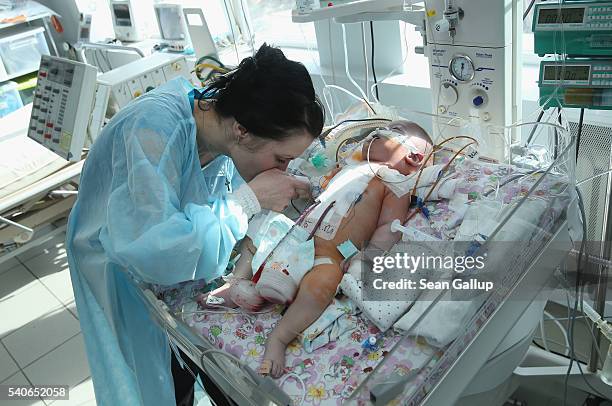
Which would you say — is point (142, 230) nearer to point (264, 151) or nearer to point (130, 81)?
point (264, 151)

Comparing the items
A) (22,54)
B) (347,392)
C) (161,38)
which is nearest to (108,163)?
(347,392)

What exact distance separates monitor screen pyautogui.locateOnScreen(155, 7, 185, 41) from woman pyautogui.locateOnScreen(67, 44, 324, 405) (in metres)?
2.59

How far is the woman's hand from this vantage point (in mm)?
1369

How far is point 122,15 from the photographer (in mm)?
4215

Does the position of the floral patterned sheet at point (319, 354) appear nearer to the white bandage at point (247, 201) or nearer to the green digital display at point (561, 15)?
the white bandage at point (247, 201)

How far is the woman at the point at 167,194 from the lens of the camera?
45.3 inches

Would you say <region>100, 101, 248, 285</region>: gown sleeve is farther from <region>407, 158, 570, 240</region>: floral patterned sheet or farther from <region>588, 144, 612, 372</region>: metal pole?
<region>588, 144, 612, 372</region>: metal pole

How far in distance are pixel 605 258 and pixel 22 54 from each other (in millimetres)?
4626

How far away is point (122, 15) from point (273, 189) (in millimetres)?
3443

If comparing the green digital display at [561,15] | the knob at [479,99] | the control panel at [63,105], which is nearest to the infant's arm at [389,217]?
the knob at [479,99]

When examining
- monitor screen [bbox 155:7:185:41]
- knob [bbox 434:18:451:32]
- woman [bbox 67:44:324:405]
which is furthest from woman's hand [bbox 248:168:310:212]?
monitor screen [bbox 155:7:185:41]

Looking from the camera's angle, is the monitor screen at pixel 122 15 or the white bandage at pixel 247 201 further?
the monitor screen at pixel 122 15

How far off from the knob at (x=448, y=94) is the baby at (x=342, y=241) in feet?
0.74

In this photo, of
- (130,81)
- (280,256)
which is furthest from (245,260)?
(130,81)
